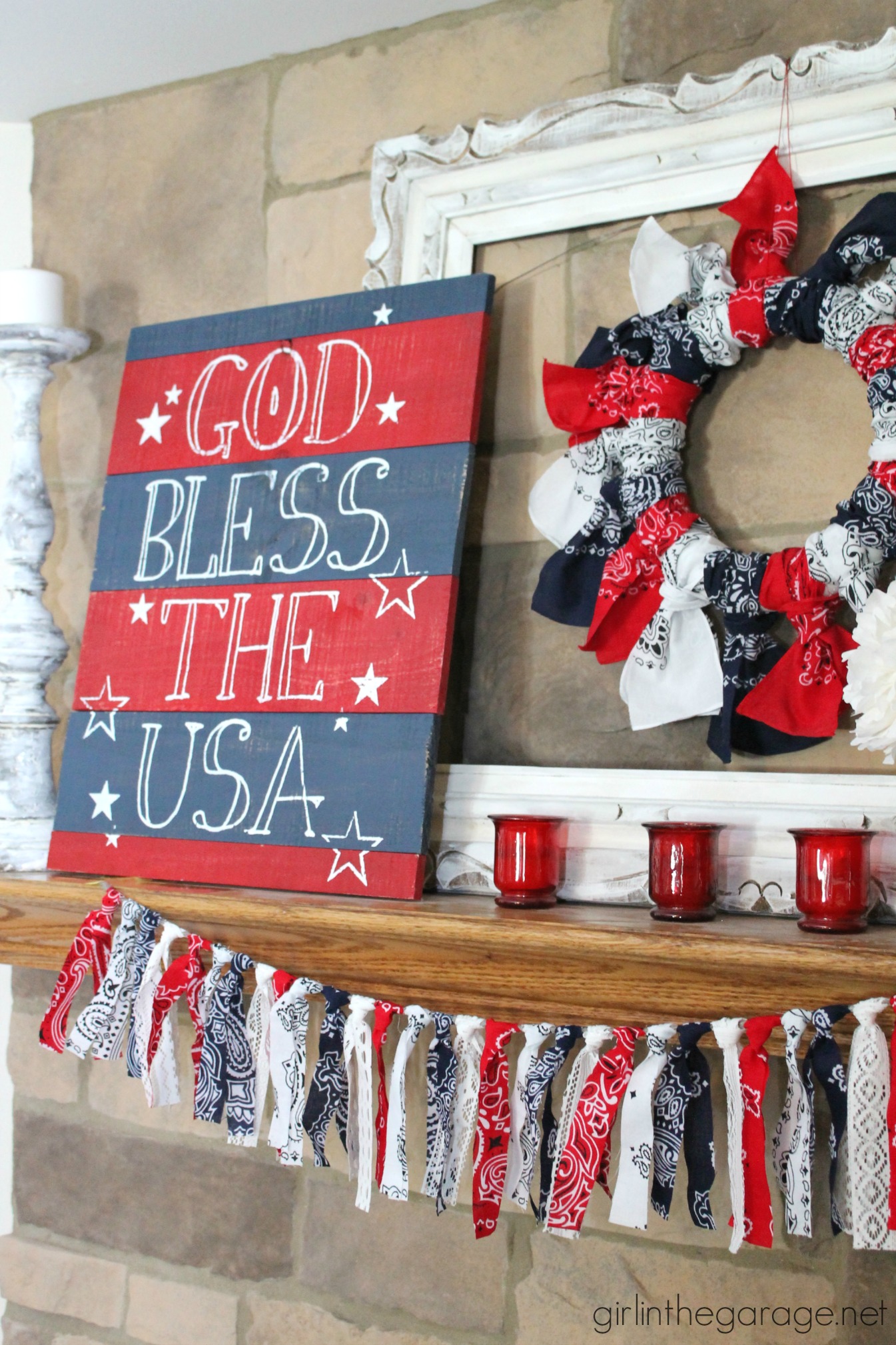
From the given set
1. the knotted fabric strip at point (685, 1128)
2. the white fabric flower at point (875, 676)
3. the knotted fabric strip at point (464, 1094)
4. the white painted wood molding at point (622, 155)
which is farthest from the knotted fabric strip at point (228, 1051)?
the white painted wood molding at point (622, 155)

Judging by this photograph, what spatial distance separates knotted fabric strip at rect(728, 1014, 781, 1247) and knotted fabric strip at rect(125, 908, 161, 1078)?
67cm

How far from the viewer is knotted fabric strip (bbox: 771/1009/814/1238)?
1102 mm

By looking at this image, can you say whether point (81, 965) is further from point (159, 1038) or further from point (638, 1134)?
point (638, 1134)

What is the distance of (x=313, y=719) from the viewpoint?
4.74 ft

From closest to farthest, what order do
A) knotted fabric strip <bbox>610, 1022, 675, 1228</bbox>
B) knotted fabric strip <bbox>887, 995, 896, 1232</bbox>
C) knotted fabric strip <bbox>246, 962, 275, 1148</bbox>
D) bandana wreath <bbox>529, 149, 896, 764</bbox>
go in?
knotted fabric strip <bbox>887, 995, 896, 1232</bbox>, knotted fabric strip <bbox>610, 1022, 675, 1228</bbox>, bandana wreath <bbox>529, 149, 896, 764</bbox>, knotted fabric strip <bbox>246, 962, 275, 1148</bbox>

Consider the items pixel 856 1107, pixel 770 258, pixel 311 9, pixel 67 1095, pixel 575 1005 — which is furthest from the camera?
pixel 67 1095

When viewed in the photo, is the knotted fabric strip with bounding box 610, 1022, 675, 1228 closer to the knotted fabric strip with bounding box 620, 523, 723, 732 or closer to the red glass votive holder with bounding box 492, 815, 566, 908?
the red glass votive holder with bounding box 492, 815, 566, 908

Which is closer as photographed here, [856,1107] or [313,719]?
[856,1107]

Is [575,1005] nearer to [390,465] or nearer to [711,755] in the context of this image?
[711,755]

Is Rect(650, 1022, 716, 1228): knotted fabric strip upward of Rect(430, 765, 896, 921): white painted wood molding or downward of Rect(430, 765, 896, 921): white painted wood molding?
downward

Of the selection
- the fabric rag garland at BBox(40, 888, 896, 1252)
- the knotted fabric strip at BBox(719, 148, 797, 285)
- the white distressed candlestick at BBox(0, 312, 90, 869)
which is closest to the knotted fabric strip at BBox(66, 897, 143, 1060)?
the fabric rag garland at BBox(40, 888, 896, 1252)

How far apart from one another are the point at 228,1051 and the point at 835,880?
0.69m

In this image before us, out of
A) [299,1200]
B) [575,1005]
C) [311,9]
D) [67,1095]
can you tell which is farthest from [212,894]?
[311,9]

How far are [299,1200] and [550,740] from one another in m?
0.71
